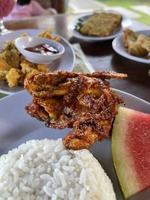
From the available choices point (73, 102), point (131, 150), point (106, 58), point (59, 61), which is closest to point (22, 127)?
point (73, 102)

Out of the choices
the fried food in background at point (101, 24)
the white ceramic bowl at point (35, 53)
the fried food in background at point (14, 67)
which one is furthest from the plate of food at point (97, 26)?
the fried food in background at point (14, 67)

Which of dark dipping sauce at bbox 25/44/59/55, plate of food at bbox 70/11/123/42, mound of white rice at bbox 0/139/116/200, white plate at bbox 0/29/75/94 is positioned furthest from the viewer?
plate of food at bbox 70/11/123/42

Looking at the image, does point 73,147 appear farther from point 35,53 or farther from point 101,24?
point 101,24

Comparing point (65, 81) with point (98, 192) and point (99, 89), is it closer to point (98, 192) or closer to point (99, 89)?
point (99, 89)

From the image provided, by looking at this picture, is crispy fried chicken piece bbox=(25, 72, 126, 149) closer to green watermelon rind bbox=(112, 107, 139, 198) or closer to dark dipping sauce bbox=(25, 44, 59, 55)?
green watermelon rind bbox=(112, 107, 139, 198)

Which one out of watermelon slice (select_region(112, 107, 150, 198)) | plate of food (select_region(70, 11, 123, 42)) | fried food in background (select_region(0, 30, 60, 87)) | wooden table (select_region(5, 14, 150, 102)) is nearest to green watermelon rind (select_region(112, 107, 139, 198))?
watermelon slice (select_region(112, 107, 150, 198))

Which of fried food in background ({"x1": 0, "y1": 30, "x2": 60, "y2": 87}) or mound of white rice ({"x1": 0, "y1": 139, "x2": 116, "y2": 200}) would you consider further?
fried food in background ({"x1": 0, "y1": 30, "x2": 60, "y2": 87})

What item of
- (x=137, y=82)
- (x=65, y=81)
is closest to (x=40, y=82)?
(x=65, y=81)
